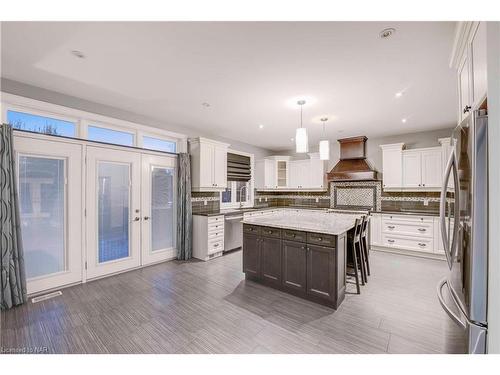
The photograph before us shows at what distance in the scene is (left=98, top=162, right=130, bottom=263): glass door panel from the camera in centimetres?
352

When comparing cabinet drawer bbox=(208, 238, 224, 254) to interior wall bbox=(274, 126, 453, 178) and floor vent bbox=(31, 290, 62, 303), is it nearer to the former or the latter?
floor vent bbox=(31, 290, 62, 303)

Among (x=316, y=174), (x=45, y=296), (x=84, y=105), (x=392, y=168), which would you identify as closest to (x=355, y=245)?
(x=392, y=168)

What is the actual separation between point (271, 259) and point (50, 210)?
309 centimetres

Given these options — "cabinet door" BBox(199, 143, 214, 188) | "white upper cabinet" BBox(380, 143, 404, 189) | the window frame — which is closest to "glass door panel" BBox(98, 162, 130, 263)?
"cabinet door" BBox(199, 143, 214, 188)

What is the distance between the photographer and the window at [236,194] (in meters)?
5.83

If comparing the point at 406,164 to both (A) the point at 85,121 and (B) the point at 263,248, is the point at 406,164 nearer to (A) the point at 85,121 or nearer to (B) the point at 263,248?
(B) the point at 263,248

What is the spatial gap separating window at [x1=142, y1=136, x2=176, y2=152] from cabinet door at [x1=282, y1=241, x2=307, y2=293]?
302 cm

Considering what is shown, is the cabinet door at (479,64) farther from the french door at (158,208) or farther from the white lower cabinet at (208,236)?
the french door at (158,208)

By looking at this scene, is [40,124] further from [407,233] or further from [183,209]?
[407,233]

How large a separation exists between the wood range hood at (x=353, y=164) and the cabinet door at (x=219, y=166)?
2729 mm

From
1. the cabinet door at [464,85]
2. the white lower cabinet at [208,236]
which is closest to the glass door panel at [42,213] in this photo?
the white lower cabinet at [208,236]

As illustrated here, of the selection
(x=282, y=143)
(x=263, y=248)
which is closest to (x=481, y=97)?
(x=263, y=248)

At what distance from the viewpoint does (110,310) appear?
253 cm

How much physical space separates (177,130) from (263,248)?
9.85ft
